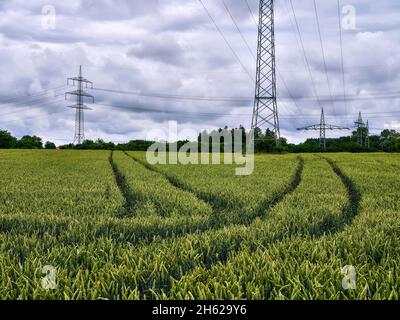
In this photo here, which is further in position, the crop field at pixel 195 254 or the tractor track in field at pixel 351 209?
the tractor track in field at pixel 351 209

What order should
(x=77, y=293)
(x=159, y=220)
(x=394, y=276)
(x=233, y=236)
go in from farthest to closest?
1. (x=159, y=220)
2. (x=233, y=236)
3. (x=394, y=276)
4. (x=77, y=293)

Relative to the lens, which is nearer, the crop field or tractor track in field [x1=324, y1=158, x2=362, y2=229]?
the crop field

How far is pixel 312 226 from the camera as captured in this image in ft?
22.4

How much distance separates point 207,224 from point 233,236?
1644mm

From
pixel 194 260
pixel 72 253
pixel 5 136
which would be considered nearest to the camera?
pixel 194 260

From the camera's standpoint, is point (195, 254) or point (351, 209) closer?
point (195, 254)

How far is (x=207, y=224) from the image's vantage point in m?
7.35

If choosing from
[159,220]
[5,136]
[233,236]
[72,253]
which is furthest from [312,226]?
[5,136]

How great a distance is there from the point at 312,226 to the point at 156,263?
375cm
